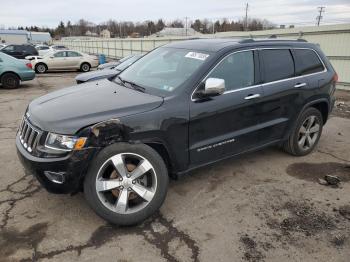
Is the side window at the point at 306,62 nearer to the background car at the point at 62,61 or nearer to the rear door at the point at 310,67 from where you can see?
the rear door at the point at 310,67

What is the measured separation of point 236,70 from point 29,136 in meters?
2.47

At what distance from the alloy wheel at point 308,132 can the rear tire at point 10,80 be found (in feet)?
37.6

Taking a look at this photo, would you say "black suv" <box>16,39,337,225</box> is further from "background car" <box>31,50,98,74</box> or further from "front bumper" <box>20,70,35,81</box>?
"background car" <box>31,50,98,74</box>

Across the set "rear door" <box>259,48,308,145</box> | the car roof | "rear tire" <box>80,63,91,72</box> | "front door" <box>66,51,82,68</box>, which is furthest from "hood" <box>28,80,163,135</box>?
"rear tire" <box>80,63,91,72</box>

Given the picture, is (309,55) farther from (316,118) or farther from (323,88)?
(316,118)

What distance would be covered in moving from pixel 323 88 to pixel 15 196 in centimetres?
453

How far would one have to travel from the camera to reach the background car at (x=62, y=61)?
20016 millimetres

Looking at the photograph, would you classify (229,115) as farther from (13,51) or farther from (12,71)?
(13,51)

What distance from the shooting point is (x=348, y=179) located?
Result: 177 inches

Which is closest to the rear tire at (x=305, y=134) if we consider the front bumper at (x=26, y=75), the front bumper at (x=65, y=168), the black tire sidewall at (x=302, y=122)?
the black tire sidewall at (x=302, y=122)

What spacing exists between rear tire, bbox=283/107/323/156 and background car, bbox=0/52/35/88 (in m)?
11.2

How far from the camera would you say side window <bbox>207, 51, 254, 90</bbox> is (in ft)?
12.8

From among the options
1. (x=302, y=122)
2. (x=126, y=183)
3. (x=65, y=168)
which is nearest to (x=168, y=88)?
(x=126, y=183)

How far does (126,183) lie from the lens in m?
3.23
